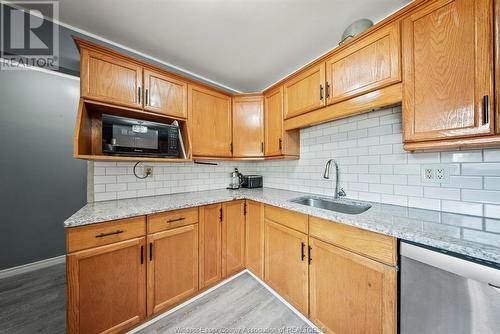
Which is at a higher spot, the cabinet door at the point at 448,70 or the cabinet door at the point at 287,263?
the cabinet door at the point at 448,70

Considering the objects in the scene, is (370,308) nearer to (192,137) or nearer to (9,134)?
(192,137)

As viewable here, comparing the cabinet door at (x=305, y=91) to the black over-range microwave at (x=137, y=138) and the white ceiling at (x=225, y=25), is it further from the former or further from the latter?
the black over-range microwave at (x=137, y=138)

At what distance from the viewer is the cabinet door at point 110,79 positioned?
1.37 meters

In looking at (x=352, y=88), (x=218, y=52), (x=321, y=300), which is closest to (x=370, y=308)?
(x=321, y=300)

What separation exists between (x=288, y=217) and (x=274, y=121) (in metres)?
1.19

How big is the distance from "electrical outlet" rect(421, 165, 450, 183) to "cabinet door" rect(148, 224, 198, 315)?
1.89 m

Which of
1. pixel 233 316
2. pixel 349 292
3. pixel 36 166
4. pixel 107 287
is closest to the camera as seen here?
pixel 349 292

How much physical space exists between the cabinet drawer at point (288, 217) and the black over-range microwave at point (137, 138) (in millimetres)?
1132

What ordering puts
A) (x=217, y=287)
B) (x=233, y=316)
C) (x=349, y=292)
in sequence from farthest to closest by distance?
(x=217, y=287) < (x=233, y=316) < (x=349, y=292)

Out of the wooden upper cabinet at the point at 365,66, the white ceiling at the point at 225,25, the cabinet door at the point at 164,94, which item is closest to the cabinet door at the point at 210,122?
the cabinet door at the point at 164,94

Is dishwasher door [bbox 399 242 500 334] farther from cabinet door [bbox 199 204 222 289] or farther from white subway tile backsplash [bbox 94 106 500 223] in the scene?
cabinet door [bbox 199 204 222 289]

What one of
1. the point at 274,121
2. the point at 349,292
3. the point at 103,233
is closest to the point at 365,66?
the point at 274,121

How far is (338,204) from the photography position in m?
1.70

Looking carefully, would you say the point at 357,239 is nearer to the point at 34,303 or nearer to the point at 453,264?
the point at 453,264
